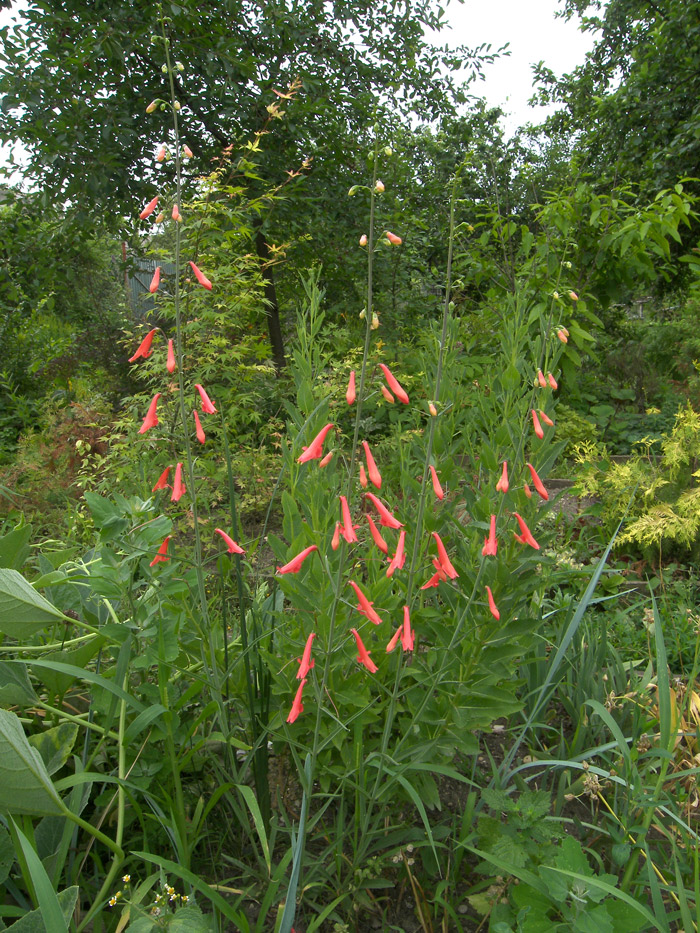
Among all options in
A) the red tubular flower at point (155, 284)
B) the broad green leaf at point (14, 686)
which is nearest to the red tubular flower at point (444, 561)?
the red tubular flower at point (155, 284)

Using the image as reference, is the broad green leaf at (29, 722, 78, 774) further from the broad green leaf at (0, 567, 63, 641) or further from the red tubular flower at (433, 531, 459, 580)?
the red tubular flower at (433, 531, 459, 580)

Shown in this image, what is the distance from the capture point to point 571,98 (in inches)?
433

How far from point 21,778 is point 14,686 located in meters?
0.26

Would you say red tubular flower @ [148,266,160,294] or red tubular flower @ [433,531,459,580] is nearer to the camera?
red tubular flower @ [433,531,459,580]

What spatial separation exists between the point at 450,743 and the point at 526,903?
0.32m

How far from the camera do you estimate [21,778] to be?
1.05 metres

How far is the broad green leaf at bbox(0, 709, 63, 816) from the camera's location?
1.02 metres

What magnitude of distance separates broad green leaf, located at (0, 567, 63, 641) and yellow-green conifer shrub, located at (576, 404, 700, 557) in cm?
283

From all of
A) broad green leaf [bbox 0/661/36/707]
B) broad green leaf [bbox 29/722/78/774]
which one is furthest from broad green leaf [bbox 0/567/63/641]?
broad green leaf [bbox 29/722/78/774]

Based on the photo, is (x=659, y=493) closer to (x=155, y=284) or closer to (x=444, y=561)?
(x=444, y=561)

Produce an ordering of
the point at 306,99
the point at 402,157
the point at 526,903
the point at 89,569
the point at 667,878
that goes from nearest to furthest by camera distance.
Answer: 1. the point at 526,903
2. the point at 667,878
3. the point at 89,569
4. the point at 306,99
5. the point at 402,157

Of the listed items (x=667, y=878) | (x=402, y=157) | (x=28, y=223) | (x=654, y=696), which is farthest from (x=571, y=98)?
(x=667, y=878)

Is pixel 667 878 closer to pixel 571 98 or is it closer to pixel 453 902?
pixel 453 902

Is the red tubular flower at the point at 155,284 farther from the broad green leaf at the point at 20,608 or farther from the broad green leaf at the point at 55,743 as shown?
the broad green leaf at the point at 55,743
